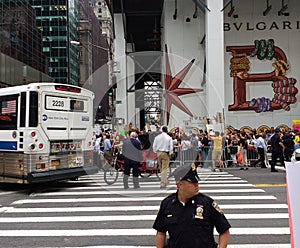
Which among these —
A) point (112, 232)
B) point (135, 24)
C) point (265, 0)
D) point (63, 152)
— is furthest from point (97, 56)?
point (112, 232)

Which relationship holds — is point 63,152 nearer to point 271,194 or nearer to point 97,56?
point 271,194

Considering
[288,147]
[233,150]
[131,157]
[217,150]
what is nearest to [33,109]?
[131,157]

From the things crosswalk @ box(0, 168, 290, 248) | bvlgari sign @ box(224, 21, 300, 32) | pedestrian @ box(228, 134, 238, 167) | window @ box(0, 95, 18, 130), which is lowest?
crosswalk @ box(0, 168, 290, 248)

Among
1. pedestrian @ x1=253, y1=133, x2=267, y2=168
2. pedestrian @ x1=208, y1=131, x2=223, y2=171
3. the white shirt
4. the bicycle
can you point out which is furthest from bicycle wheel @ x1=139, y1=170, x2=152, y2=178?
pedestrian @ x1=253, y1=133, x2=267, y2=168

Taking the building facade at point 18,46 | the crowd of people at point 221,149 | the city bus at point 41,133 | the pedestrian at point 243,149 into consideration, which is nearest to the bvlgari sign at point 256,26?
the crowd of people at point 221,149

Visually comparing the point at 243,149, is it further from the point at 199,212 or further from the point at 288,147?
the point at 199,212

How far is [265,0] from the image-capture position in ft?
90.7

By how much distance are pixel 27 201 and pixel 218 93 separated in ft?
51.2

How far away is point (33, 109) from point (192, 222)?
8712 millimetres

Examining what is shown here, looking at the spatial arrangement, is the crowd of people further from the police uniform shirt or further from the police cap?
the police uniform shirt

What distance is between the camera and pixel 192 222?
309 centimetres

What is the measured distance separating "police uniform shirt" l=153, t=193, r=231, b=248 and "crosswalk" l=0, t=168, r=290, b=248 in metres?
3.18

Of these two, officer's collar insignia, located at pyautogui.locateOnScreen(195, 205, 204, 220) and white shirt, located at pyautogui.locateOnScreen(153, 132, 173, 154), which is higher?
white shirt, located at pyautogui.locateOnScreen(153, 132, 173, 154)

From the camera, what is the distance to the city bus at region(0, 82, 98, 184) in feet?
36.1
